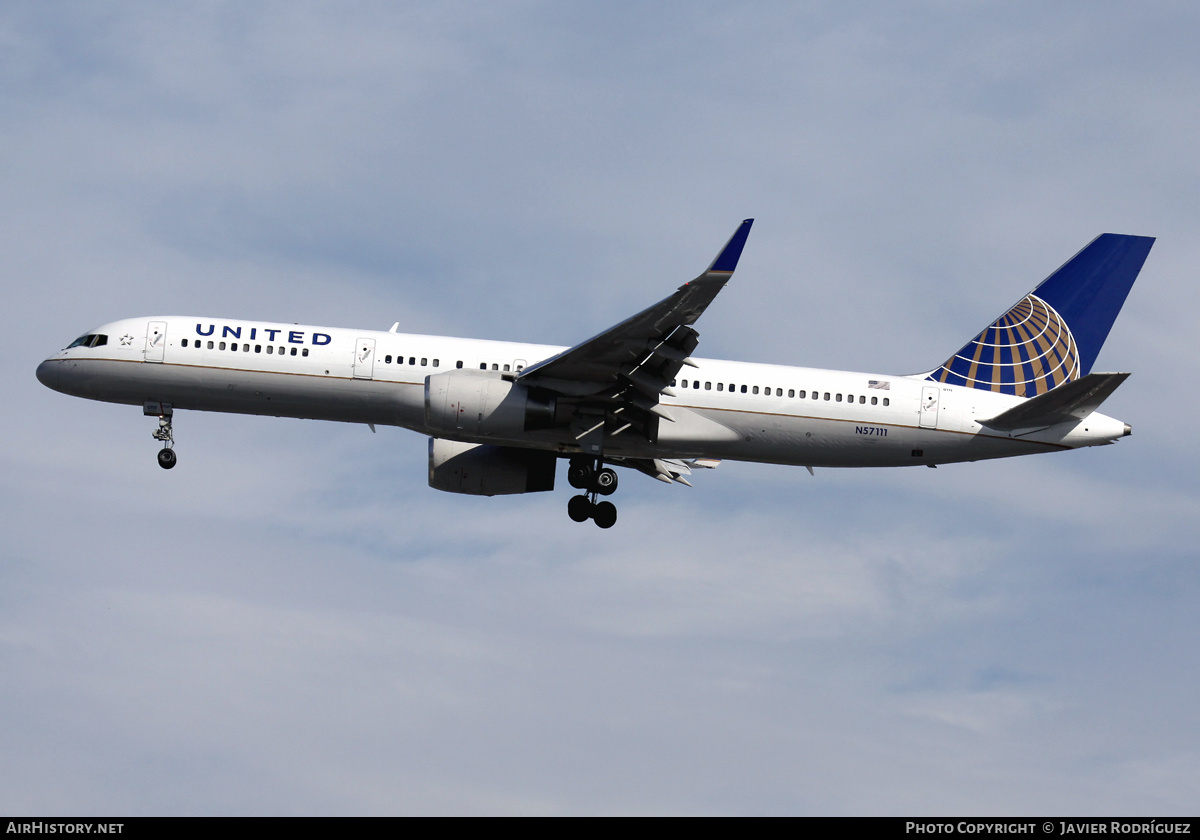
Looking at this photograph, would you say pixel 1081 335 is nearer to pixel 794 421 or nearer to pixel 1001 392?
pixel 1001 392

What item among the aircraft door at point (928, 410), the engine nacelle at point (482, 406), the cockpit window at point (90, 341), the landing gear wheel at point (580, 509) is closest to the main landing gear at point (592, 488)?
the landing gear wheel at point (580, 509)

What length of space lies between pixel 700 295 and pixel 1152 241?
19.6 m

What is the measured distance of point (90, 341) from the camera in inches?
1447

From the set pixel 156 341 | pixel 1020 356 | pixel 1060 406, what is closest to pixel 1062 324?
pixel 1020 356

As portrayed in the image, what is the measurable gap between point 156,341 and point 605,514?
539 inches

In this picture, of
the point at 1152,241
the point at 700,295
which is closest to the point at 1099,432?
the point at 1152,241

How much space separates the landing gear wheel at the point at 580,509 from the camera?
37531mm

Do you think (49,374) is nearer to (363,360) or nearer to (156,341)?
(156,341)

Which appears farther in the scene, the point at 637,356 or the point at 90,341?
the point at 90,341

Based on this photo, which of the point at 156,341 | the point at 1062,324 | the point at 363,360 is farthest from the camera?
the point at 1062,324

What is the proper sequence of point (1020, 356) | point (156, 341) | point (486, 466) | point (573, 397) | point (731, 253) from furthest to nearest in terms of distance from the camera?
A: point (1020, 356) → point (486, 466) → point (156, 341) → point (573, 397) → point (731, 253)
